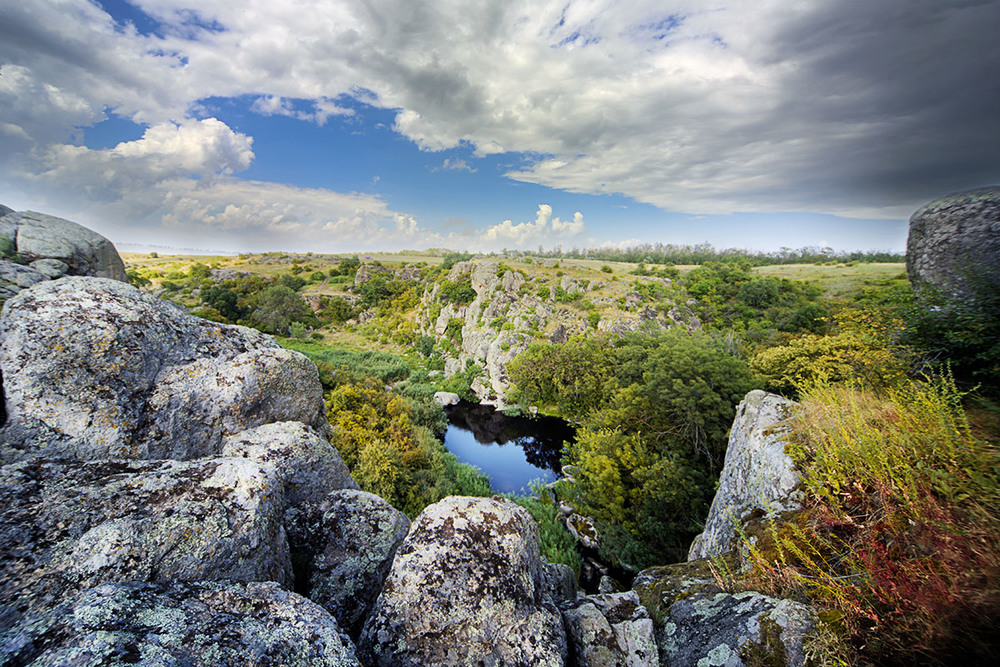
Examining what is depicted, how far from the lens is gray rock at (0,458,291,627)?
109 inches

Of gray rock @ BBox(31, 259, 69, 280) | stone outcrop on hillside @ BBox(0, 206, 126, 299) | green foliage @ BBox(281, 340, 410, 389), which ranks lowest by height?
green foliage @ BBox(281, 340, 410, 389)

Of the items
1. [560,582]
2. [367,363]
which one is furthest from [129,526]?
[367,363]

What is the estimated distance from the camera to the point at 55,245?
25.2 feet

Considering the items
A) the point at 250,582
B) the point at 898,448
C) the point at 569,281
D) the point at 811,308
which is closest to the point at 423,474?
the point at 250,582

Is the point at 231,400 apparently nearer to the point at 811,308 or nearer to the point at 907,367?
the point at 907,367

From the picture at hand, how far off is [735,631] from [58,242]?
13783mm

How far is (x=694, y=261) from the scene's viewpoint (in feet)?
313

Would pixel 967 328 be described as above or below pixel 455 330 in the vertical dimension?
above

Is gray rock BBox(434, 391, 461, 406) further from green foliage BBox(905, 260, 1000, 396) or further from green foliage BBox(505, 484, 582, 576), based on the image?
green foliage BBox(905, 260, 1000, 396)

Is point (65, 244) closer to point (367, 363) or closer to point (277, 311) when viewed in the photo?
point (367, 363)

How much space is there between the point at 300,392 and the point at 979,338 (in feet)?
37.1

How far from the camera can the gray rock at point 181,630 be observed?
6.71ft

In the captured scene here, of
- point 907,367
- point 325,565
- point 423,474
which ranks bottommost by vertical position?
point 423,474

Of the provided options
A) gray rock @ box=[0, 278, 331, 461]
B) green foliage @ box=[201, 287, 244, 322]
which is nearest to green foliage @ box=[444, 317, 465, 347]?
green foliage @ box=[201, 287, 244, 322]
